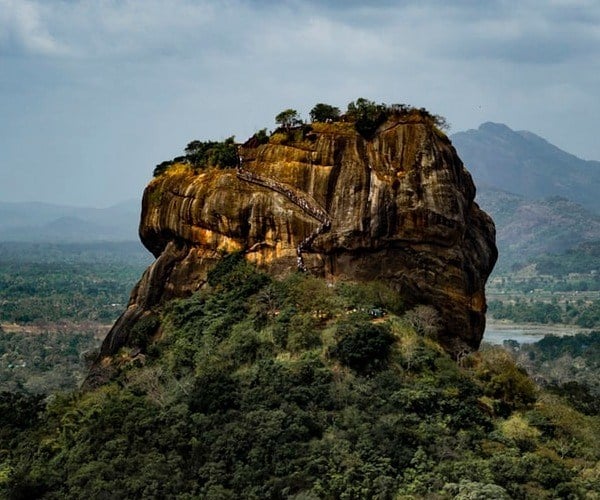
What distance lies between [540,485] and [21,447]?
1556 cm

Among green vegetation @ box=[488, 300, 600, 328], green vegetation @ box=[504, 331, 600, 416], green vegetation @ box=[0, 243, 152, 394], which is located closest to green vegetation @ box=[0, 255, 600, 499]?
green vegetation @ box=[0, 243, 152, 394]

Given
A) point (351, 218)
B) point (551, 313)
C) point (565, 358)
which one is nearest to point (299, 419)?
point (351, 218)

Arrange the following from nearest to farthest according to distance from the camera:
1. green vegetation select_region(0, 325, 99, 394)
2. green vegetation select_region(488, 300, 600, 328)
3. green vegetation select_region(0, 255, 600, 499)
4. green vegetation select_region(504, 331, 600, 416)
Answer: green vegetation select_region(0, 255, 600, 499), green vegetation select_region(504, 331, 600, 416), green vegetation select_region(0, 325, 99, 394), green vegetation select_region(488, 300, 600, 328)

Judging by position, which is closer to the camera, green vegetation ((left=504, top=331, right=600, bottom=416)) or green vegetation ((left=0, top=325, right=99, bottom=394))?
green vegetation ((left=504, top=331, right=600, bottom=416))

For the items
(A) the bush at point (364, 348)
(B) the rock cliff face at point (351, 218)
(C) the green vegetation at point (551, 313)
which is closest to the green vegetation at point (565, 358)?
(C) the green vegetation at point (551, 313)

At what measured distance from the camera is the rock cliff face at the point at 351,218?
94.7 feet

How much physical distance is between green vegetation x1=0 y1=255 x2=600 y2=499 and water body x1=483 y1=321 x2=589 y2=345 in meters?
71.9

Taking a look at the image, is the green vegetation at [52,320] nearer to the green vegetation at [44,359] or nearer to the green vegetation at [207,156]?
the green vegetation at [44,359]

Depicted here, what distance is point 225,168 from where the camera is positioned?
32.7 meters

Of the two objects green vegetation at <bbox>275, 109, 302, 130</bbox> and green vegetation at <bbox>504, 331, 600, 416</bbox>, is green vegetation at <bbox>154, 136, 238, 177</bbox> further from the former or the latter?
green vegetation at <bbox>504, 331, 600, 416</bbox>

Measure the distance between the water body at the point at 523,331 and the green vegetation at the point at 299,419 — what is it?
7192 centimetres

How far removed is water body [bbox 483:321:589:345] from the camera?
330ft

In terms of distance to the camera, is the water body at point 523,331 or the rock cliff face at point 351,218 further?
the water body at point 523,331

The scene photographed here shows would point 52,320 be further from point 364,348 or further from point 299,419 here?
point 299,419
